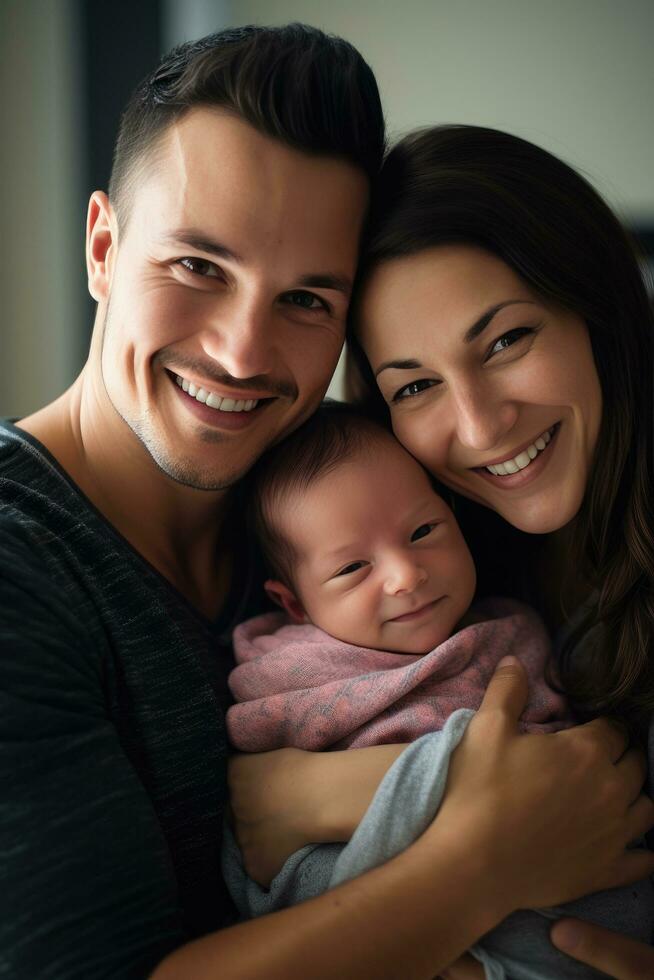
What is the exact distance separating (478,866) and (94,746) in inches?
18.8

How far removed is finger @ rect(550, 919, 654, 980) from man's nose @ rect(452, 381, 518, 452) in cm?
67

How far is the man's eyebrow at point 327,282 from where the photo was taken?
1398mm

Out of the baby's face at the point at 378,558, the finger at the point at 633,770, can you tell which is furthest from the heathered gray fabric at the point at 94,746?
the finger at the point at 633,770

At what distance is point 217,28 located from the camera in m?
2.61

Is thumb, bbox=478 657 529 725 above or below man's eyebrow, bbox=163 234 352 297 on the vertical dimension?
below

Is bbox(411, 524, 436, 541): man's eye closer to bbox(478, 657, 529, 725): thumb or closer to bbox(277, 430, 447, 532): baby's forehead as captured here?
bbox(277, 430, 447, 532): baby's forehead

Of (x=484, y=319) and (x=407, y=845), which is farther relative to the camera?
(x=484, y=319)

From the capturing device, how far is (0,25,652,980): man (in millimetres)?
1036

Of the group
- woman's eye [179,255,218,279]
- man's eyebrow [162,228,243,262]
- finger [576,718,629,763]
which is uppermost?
man's eyebrow [162,228,243,262]

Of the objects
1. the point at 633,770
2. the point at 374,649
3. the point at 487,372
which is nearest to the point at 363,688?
the point at 374,649

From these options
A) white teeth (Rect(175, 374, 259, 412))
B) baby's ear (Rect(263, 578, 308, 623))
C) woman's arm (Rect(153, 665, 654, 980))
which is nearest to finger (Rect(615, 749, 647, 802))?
woman's arm (Rect(153, 665, 654, 980))

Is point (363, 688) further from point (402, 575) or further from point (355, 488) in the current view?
point (355, 488)

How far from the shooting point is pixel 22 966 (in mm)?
978

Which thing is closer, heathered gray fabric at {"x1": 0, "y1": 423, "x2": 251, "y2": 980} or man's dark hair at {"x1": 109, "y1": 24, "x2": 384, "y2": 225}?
heathered gray fabric at {"x1": 0, "y1": 423, "x2": 251, "y2": 980}
